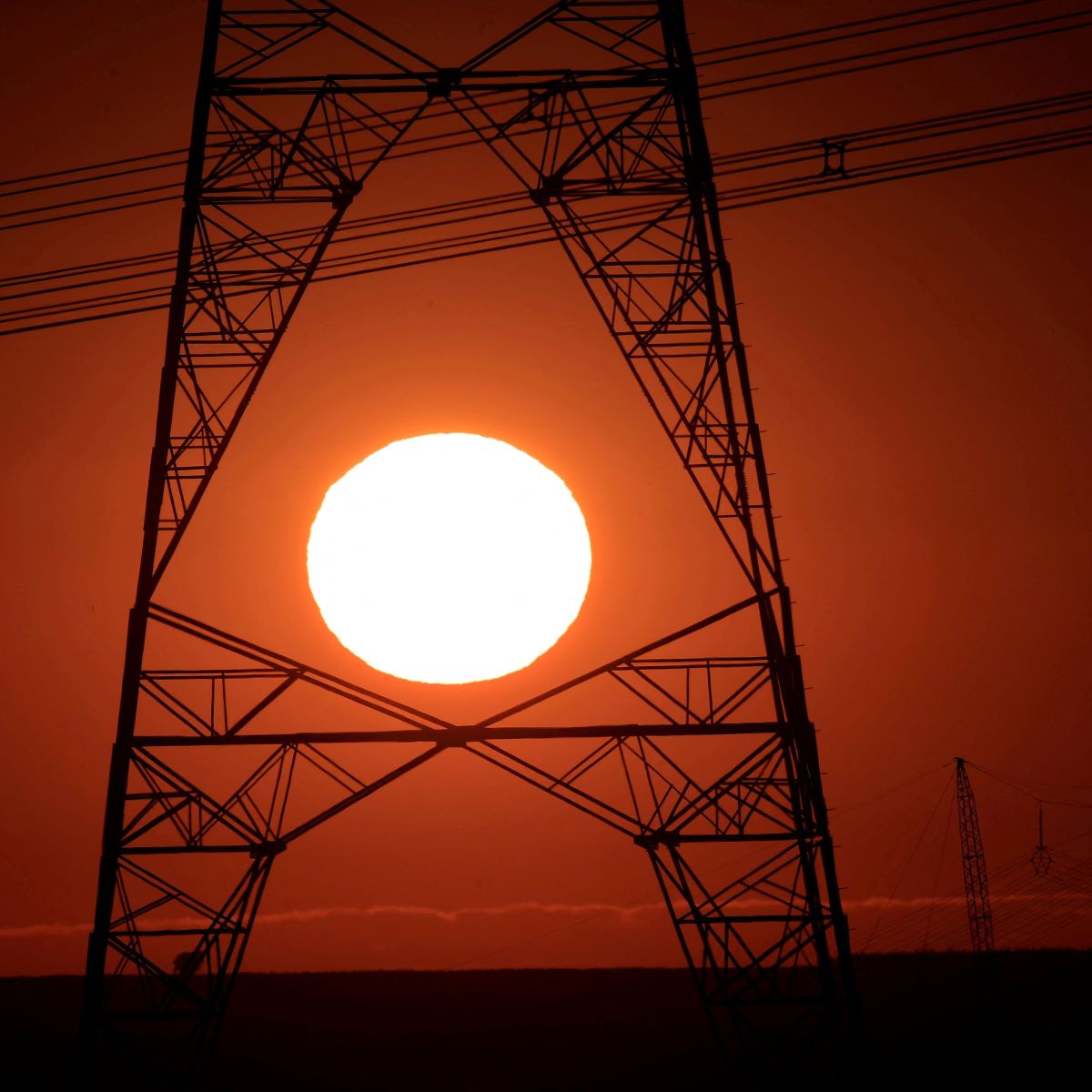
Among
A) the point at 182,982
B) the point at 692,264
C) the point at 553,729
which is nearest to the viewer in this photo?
the point at 182,982

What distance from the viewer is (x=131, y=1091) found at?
61.1ft

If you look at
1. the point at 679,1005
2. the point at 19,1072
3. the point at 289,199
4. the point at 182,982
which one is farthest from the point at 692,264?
the point at 19,1072

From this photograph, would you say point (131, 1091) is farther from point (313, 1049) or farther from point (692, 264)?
point (692, 264)

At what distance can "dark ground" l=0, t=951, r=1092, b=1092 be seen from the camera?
1939 centimetres

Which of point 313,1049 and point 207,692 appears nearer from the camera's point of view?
point 313,1049

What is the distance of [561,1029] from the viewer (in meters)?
21.0

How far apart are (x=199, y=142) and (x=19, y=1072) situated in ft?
49.7

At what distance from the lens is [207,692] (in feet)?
77.6

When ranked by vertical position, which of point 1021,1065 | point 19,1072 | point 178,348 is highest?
point 178,348

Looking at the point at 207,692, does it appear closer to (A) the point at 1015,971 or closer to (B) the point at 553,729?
(B) the point at 553,729

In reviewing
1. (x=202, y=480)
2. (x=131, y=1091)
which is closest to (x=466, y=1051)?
(x=131, y=1091)

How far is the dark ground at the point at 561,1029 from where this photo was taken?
63.6 feet

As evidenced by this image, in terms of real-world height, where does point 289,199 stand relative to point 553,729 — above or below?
above

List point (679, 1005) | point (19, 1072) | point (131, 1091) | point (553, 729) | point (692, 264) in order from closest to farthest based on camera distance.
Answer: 1. point (553, 729)
2. point (692, 264)
3. point (131, 1091)
4. point (19, 1072)
5. point (679, 1005)
